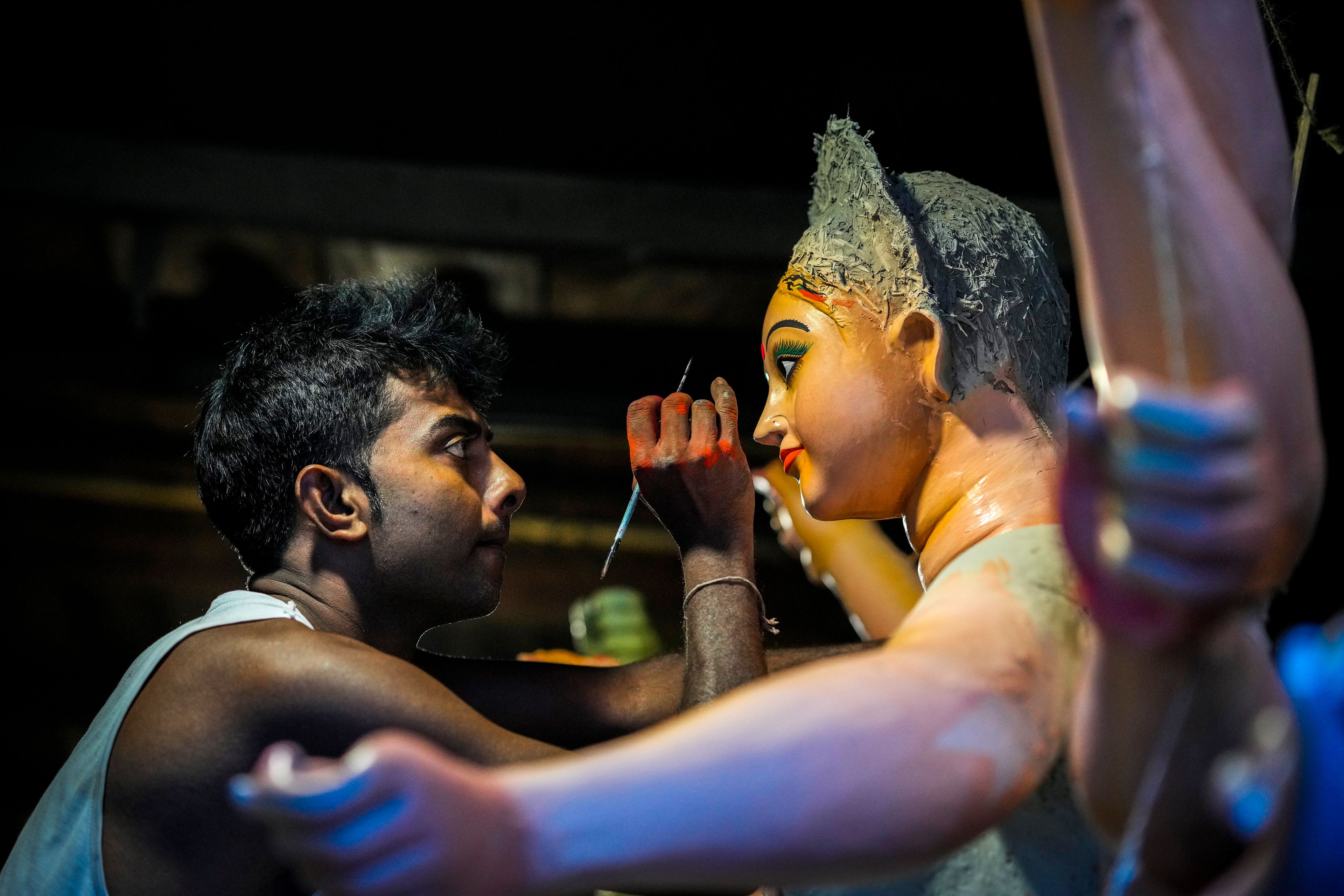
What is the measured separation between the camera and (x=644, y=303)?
4.67m

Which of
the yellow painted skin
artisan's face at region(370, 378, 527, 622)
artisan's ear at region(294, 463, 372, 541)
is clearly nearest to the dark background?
the yellow painted skin

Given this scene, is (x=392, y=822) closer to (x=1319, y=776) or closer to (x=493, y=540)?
(x=1319, y=776)

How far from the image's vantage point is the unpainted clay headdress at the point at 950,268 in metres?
1.78

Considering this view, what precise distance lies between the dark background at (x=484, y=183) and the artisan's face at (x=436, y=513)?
1708 mm

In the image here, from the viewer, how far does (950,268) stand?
1.79 meters

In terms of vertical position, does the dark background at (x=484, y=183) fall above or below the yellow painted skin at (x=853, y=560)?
above

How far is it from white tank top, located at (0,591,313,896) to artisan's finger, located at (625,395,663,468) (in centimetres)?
55

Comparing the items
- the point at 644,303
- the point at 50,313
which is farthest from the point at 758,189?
the point at 50,313

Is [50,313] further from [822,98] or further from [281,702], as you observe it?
[281,702]

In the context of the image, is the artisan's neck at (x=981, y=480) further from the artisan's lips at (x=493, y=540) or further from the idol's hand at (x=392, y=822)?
the idol's hand at (x=392, y=822)

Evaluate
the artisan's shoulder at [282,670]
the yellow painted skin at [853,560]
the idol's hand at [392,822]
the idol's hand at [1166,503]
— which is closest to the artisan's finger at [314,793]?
the idol's hand at [392,822]

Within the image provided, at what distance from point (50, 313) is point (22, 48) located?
44.7 inches

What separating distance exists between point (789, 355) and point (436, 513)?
630mm

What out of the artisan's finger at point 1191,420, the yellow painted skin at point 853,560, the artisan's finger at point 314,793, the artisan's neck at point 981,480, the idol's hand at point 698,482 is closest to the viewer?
the artisan's finger at point 1191,420
